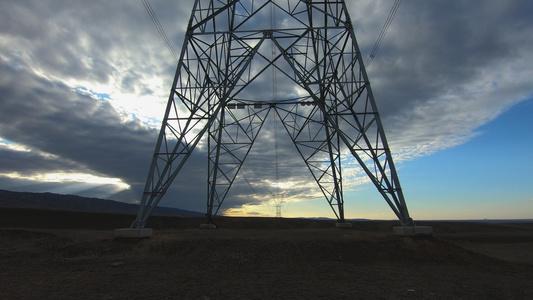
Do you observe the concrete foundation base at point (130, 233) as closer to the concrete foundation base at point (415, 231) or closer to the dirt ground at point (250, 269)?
the dirt ground at point (250, 269)

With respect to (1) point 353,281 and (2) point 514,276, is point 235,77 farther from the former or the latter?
(2) point 514,276

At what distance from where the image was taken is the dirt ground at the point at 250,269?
25.5 ft

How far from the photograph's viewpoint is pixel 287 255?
37.6 ft

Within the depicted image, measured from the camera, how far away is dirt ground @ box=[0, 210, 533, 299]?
7.77 metres

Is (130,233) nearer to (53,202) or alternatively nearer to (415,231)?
(415,231)

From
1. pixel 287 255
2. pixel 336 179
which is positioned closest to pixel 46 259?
pixel 287 255

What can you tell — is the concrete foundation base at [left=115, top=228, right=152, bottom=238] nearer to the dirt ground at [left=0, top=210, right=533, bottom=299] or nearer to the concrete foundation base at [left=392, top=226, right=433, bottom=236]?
the dirt ground at [left=0, top=210, right=533, bottom=299]

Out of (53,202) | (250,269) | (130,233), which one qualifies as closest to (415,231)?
(250,269)

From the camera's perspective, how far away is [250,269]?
33.0 ft

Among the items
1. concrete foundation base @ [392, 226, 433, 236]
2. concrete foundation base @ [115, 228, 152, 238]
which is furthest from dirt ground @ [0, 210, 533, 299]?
concrete foundation base @ [392, 226, 433, 236]

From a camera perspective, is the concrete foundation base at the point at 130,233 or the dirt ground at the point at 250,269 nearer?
the dirt ground at the point at 250,269

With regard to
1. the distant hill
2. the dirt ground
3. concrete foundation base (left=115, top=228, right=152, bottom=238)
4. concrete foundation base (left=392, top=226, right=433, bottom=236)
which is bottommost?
the dirt ground

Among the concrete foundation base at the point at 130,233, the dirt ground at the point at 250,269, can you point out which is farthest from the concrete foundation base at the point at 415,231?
the concrete foundation base at the point at 130,233

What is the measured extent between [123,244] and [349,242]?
9813 millimetres
